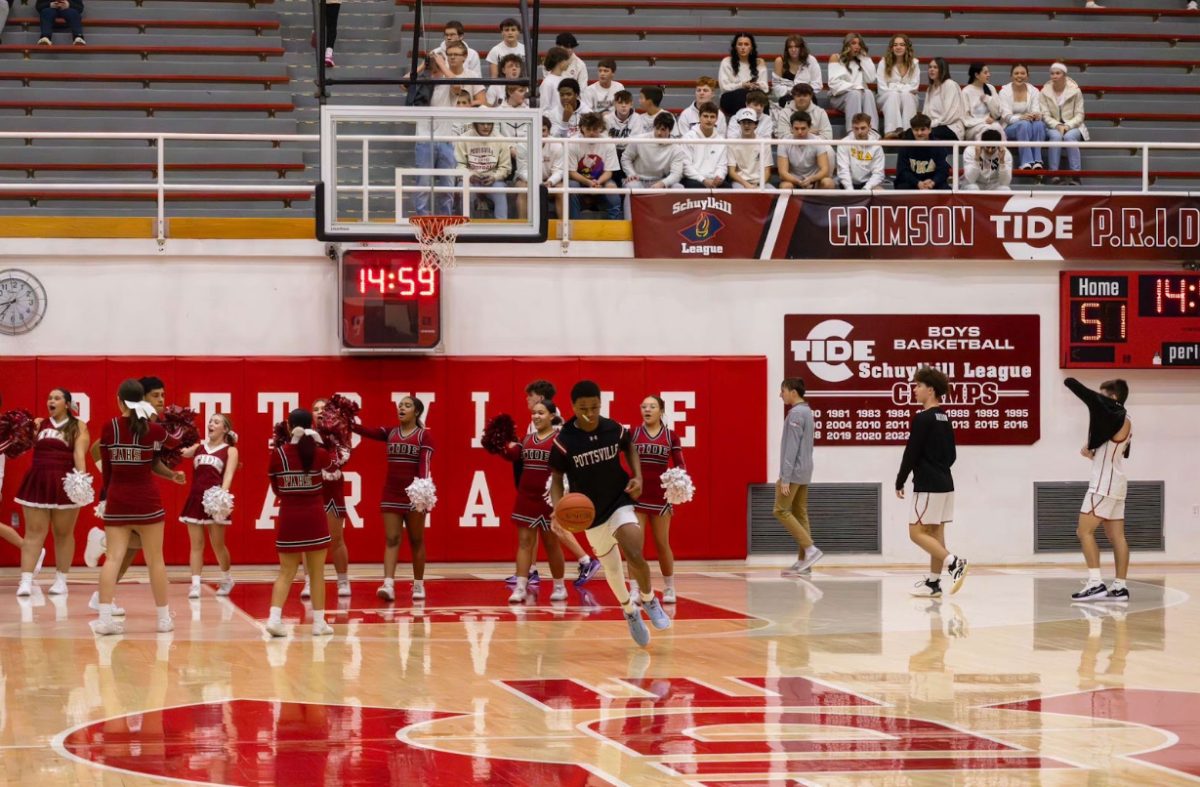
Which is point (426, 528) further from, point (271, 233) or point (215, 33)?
point (215, 33)

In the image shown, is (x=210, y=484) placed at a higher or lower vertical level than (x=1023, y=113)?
lower

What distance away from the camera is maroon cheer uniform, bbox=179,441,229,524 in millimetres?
14766

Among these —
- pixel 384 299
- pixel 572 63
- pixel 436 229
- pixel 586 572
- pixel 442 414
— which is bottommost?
pixel 586 572

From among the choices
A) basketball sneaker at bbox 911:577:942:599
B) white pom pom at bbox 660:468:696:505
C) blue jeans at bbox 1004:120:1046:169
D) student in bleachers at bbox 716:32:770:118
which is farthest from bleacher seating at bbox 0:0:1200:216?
white pom pom at bbox 660:468:696:505

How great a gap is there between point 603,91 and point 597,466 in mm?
9797

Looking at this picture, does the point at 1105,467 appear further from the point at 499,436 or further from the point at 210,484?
the point at 210,484

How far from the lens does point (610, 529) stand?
37.3 ft

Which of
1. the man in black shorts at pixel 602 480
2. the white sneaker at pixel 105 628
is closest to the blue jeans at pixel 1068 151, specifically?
the man in black shorts at pixel 602 480

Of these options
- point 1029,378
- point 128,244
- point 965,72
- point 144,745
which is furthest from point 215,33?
point 144,745

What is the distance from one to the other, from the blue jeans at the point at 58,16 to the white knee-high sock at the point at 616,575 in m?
14.9

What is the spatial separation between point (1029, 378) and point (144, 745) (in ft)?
42.9

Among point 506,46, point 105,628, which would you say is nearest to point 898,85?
point 506,46

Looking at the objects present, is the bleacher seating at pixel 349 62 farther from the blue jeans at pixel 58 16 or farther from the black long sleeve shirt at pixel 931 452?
the black long sleeve shirt at pixel 931 452

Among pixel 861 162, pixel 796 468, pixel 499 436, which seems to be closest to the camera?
pixel 499 436
